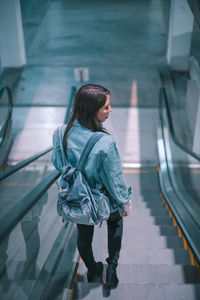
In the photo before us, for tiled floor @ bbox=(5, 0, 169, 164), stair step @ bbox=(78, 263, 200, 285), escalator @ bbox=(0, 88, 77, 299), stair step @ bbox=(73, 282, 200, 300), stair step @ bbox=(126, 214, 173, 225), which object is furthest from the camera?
tiled floor @ bbox=(5, 0, 169, 164)

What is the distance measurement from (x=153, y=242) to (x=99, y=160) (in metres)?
1.99

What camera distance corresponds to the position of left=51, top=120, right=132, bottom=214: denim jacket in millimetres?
2072

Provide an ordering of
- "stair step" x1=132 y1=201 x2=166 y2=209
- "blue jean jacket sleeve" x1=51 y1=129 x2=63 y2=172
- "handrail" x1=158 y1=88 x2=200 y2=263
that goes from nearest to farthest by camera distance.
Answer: "blue jean jacket sleeve" x1=51 y1=129 x2=63 y2=172 → "handrail" x1=158 y1=88 x2=200 y2=263 → "stair step" x1=132 y1=201 x2=166 y2=209

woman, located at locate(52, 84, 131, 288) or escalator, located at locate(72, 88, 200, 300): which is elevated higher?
woman, located at locate(52, 84, 131, 288)

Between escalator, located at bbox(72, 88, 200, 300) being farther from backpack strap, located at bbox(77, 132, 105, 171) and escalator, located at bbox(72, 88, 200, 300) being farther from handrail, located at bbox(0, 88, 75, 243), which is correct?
backpack strap, located at bbox(77, 132, 105, 171)

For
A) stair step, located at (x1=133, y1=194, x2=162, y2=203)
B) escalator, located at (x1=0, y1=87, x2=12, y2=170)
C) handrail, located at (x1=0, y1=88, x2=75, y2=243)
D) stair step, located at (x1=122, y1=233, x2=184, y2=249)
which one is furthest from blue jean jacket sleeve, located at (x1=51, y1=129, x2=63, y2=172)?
escalator, located at (x1=0, y1=87, x2=12, y2=170)

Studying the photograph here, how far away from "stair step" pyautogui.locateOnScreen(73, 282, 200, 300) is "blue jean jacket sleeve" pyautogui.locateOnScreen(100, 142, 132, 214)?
74 cm

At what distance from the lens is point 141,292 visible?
8.46ft

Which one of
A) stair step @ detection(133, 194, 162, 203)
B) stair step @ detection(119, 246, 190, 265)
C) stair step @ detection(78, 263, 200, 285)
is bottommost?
stair step @ detection(133, 194, 162, 203)

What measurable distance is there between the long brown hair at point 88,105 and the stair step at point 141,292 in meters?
1.25

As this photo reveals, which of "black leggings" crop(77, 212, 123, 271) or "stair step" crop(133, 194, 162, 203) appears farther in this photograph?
"stair step" crop(133, 194, 162, 203)

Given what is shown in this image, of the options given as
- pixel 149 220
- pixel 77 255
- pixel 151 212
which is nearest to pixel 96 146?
pixel 77 255

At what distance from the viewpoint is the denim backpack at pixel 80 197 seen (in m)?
2.10

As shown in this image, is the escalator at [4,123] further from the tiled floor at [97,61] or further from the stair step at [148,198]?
the stair step at [148,198]
